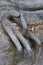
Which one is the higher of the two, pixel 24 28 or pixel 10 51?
pixel 24 28

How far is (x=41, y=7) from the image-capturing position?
133 inches

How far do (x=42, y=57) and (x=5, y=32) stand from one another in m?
0.59

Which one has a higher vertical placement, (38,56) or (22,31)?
(22,31)

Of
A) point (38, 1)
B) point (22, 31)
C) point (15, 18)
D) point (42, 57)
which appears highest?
point (38, 1)

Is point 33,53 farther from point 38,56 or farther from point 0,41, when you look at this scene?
point 0,41

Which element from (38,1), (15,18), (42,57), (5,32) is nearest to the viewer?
(42,57)

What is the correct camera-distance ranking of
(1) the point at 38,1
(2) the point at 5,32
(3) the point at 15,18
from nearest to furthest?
(2) the point at 5,32 → (3) the point at 15,18 → (1) the point at 38,1

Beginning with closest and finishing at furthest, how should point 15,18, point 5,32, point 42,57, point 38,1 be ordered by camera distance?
point 42,57 < point 5,32 < point 15,18 < point 38,1

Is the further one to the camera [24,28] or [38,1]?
[38,1]

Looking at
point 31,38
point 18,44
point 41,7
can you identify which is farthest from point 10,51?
point 41,7

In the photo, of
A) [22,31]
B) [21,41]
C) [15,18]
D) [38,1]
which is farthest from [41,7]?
[21,41]

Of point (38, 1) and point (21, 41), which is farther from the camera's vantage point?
point (38, 1)

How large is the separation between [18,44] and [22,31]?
0.29 metres

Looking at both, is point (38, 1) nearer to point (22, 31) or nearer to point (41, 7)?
point (41, 7)
